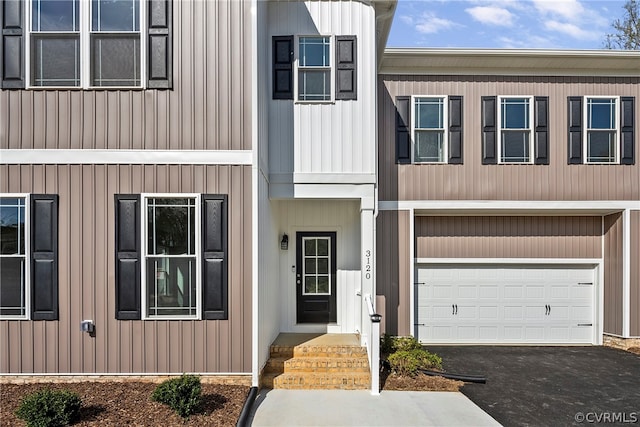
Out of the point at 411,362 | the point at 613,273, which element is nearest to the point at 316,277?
the point at 411,362

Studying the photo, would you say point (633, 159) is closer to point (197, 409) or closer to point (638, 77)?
point (638, 77)

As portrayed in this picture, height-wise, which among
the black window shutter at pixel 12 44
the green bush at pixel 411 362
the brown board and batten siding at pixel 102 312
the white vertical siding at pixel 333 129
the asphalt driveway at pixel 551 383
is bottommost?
the asphalt driveway at pixel 551 383

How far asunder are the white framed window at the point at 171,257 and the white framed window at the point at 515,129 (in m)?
6.15

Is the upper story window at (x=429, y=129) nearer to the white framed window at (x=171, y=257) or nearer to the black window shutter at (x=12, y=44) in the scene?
the white framed window at (x=171, y=257)

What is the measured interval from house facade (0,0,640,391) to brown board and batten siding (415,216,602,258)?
42 mm

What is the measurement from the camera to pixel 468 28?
10.5 meters

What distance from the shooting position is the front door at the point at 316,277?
24.6 feet

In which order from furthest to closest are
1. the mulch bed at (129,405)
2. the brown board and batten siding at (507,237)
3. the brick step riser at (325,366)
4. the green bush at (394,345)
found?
the brown board and batten siding at (507,237)
the green bush at (394,345)
the brick step riser at (325,366)
the mulch bed at (129,405)

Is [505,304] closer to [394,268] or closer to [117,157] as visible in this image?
[394,268]

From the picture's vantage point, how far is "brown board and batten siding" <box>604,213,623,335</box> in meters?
8.17

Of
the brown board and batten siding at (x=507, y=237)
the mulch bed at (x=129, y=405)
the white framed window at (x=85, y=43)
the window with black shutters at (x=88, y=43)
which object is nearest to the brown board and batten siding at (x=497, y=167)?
the brown board and batten siding at (x=507, y=237)

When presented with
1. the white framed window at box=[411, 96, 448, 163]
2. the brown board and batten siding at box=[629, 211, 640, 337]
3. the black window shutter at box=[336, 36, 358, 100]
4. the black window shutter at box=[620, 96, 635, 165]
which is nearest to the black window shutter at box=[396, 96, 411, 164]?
the white framed window at box=[411, 96, 448, 163]

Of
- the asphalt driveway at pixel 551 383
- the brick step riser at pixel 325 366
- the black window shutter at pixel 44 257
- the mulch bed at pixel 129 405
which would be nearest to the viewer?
the mulch bed at pixel 129 405

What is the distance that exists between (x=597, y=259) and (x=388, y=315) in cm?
466
